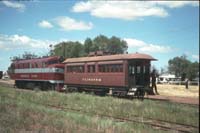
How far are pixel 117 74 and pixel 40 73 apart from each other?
36.9 feet

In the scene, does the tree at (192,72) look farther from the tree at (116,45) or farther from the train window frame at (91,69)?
the train window frame at (91,69)

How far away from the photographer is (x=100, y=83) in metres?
27.2

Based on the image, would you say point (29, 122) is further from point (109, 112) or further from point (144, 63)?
point (144, 63)

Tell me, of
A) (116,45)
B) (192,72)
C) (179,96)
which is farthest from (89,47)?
(179,96)

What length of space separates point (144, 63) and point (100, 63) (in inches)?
140

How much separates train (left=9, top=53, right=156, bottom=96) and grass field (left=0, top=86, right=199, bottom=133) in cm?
343

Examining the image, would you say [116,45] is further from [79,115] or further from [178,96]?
[79,115]

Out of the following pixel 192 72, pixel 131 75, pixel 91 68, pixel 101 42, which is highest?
pixel 101 42

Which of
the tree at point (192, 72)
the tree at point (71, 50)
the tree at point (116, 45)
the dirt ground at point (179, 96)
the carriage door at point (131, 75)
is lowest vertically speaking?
the dirt ground at point (179, 96)

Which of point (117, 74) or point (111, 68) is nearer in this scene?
point (117, 74)

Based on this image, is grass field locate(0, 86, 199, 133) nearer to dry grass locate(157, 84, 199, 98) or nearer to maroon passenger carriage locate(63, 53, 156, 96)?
maroon passenger carriage locate(63, 53, 156, 96)

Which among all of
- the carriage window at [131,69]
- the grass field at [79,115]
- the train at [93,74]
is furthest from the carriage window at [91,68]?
the grass field at [79,115]

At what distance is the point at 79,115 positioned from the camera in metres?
15.5

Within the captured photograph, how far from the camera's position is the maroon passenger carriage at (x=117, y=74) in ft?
82.4
